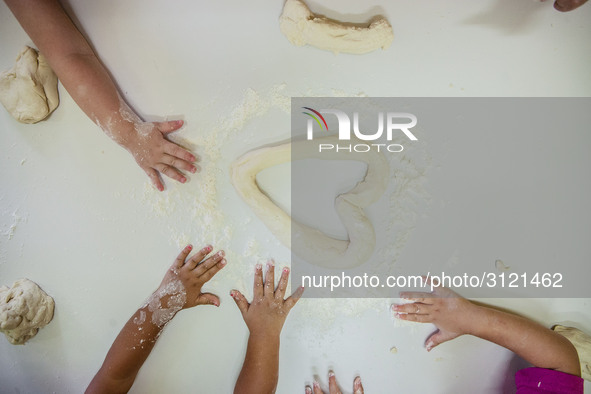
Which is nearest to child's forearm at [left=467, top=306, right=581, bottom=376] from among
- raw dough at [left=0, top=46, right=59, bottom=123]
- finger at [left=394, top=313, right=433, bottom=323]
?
finger at [left=394, top=313, right=433, bottom=323]

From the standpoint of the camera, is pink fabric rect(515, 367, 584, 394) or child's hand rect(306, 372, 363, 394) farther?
child's hand rect(306, 372, 363, 394)

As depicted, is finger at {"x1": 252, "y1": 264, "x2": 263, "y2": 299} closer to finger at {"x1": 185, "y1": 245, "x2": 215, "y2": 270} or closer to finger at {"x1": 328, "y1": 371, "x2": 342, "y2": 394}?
finger at {"x1": 185, "y1": 245, "x2": 215, "y2": 270}

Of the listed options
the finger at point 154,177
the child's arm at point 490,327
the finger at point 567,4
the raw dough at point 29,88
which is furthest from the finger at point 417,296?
the raw dough at point 29,88

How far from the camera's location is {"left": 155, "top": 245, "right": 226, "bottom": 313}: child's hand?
108 cm

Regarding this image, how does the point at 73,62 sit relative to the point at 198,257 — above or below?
above

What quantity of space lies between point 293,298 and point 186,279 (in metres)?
0.33

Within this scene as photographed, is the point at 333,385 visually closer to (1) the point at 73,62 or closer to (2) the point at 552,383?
(2) the point at 552,383

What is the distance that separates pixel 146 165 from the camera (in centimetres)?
104

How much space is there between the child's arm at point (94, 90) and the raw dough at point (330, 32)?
433 millimetres

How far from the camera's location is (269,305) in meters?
1.08

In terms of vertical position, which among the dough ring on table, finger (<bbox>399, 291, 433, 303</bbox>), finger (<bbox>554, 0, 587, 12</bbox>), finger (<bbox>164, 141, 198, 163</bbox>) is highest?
finger (<bbox>554, 0, 587, 12</bbox>)

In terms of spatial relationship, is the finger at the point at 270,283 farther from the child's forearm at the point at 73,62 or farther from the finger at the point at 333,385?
the child's forearm at the point at 73,62

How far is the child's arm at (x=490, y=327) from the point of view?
3.32ft

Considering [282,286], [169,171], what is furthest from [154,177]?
[282,286]
